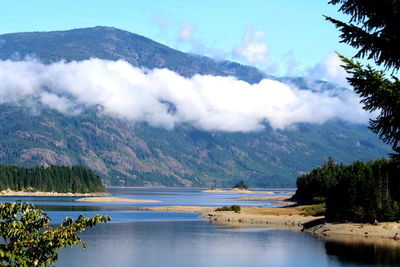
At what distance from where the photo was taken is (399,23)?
18438mm

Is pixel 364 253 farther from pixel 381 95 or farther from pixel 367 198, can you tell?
pixel 381 95

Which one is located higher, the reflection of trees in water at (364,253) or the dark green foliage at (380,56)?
the dark green foliage at (380,56)

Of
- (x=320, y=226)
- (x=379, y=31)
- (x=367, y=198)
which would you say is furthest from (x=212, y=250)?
(x=379, y=31)

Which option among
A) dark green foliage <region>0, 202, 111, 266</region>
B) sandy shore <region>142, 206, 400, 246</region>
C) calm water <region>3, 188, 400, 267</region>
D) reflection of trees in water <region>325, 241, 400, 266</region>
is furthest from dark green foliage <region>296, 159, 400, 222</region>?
dark green foliage <region>0, 202, 111, 266</region>

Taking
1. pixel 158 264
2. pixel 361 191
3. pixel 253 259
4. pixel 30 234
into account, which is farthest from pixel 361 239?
pixel 30 234

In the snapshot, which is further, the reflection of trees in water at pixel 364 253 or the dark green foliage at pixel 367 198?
the dark green foliage at pixel 367 198

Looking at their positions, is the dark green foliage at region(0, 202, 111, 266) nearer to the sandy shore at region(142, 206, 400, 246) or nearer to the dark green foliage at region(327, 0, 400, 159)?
the dark green foliage at region(327, 0, 400, 159)

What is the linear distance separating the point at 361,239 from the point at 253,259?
118ft

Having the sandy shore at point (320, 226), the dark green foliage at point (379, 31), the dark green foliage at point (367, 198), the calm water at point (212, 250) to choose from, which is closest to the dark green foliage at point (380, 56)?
the dark green foliage at point (379, 31)

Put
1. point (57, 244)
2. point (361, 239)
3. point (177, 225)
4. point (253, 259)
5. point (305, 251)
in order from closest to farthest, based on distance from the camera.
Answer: point (57, 244) < point (253, 259) < point (305, 251) < point (361, 239) < point (177, 225)

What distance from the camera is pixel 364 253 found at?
105938 millimetres

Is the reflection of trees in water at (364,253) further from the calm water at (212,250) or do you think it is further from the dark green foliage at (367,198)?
the dark green foliage at (367,198)

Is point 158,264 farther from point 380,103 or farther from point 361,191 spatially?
point 380,103

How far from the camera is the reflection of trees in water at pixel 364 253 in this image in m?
97.1
